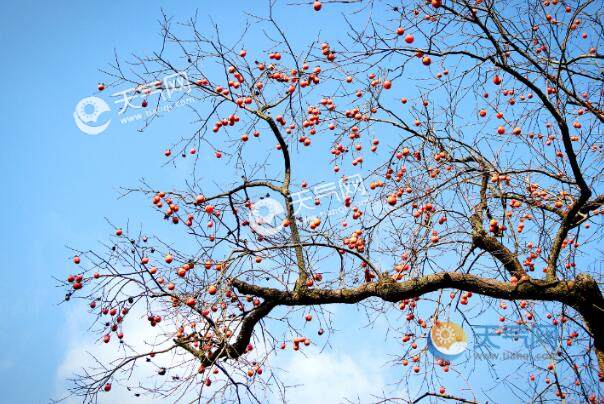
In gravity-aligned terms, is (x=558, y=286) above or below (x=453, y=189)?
below

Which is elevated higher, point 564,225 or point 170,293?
point 564,225

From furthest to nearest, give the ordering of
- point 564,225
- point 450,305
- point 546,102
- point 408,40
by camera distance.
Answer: point 450,305
point 564,225
point 408,40
point 546,102

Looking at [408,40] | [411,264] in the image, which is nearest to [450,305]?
[411,264]

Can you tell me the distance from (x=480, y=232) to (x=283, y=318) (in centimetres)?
182

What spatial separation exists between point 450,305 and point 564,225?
46.9 inches

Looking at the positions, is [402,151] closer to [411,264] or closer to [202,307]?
[411,264]

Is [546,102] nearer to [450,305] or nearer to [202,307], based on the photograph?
[450,305]

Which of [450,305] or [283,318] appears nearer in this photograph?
[283,318]

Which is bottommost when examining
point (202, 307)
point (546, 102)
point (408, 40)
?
point (202, 307)

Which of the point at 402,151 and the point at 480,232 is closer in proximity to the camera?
the point at 480,232

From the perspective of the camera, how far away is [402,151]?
4.57 meters

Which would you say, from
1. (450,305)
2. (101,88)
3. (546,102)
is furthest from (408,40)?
(101,88)

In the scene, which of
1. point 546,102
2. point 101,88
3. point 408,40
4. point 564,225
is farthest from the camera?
point 101,88

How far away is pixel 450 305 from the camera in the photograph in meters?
4.53
